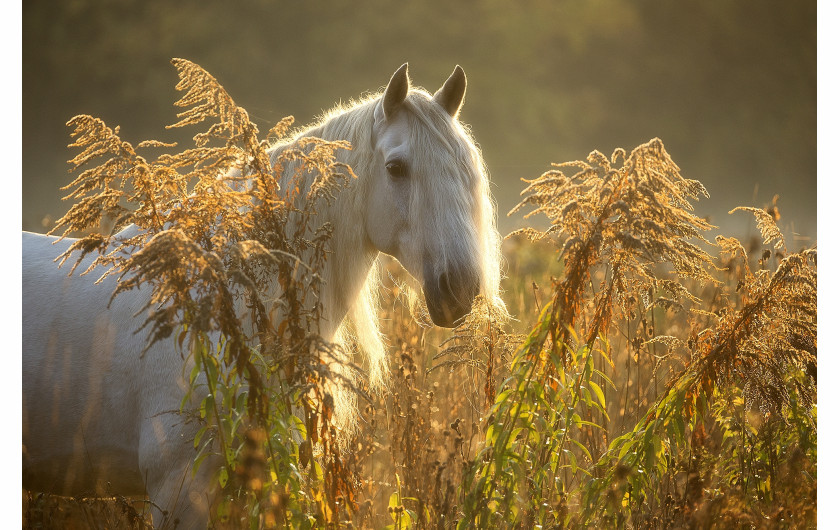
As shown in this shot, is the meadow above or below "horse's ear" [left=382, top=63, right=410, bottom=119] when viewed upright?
below

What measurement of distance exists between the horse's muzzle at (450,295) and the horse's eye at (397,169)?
46cm

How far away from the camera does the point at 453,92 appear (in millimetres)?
2859

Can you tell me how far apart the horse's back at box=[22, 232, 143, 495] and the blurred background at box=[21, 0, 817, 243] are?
63 centimetres

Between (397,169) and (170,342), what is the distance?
3.94 feet

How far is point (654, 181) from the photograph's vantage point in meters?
2.11

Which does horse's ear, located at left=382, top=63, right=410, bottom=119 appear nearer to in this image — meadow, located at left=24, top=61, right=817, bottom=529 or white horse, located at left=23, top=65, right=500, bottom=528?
white horse, located at left=23, top=65, right=500, bottom=528

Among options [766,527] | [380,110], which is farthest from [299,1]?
[766,527]

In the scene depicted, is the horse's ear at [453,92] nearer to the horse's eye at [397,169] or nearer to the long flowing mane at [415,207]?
the long flowing mane at [415,207]

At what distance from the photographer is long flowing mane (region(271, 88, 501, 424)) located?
2447 millimetres

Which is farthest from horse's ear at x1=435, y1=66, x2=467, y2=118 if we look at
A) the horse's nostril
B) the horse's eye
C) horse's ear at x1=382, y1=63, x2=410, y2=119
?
the horse's nostril

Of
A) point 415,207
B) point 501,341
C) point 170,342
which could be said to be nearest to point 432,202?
point 415,207

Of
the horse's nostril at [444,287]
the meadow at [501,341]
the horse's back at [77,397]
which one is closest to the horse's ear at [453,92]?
the meadow at [501,341]

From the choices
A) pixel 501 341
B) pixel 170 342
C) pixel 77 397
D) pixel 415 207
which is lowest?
pixel 77 397

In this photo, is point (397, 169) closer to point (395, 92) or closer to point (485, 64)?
point (395, 92)
